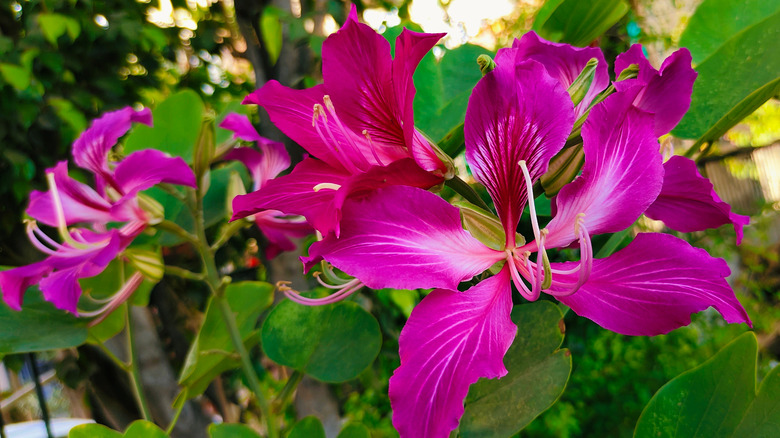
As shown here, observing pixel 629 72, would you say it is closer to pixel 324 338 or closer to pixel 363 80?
pixel 363 80

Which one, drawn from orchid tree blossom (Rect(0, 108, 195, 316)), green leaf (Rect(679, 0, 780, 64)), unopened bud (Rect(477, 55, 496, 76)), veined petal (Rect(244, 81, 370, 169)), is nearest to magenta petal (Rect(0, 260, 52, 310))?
orchid tree blossom (Rect(0, 108, 195, 316))

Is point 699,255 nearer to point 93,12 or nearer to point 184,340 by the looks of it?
point 184,340

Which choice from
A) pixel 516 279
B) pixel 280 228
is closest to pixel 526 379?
pixel 516 279

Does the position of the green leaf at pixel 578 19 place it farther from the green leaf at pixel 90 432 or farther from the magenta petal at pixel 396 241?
the green leaf at pixel 90 432

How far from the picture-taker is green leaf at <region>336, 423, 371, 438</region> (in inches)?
14.6

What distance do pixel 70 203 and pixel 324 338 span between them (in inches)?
8.8

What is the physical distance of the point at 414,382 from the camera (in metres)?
0.20

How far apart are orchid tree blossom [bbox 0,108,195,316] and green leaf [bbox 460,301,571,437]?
24cm

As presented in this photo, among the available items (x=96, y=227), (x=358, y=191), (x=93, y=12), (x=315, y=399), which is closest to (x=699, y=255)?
(x=358, y=191)

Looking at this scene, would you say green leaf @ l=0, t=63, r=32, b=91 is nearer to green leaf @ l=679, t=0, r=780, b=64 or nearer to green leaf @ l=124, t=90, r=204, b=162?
green leaf @ l=124, t=90, r=204, b=162

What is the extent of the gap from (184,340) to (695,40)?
119 cm

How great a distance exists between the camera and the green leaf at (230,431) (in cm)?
38

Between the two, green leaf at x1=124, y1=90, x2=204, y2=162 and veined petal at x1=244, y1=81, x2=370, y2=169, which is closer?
veined petal at x1=244, y1=81, x2=370, y2=169

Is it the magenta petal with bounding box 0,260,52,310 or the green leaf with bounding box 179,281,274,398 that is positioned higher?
the magenta petal with bounding box 0,260,52,310
